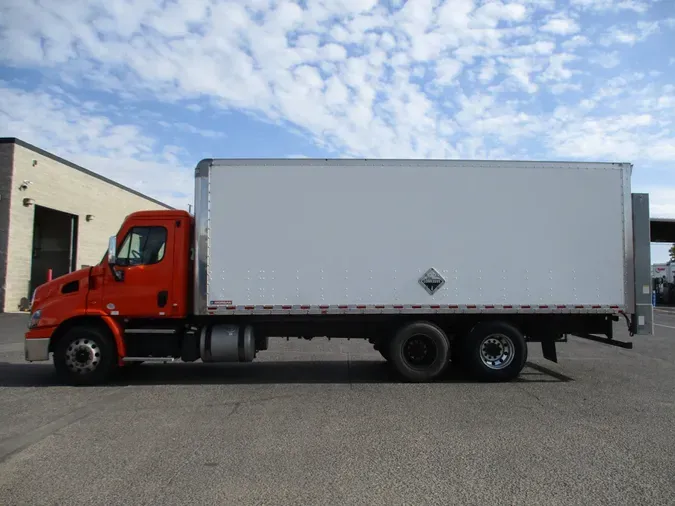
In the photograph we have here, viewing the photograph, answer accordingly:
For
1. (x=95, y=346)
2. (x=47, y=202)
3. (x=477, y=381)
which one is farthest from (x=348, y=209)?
(x=47, y=202)

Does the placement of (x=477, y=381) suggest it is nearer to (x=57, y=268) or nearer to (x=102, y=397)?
(x=102, y=397)

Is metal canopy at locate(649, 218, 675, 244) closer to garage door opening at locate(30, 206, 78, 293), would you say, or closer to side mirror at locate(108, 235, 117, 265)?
side mirror at locate(108, 235, 117, 265)

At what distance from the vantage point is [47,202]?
83.2 ft

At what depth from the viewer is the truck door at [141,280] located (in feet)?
29.3

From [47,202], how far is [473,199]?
2256 cm

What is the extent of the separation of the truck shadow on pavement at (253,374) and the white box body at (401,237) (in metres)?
1.28

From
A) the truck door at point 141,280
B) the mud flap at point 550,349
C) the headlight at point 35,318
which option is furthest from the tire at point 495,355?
the headlight at point 35,318

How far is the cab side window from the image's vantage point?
9023 mm

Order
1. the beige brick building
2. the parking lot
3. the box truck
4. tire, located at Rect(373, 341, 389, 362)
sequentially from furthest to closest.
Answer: the beige brick building → tire, located at Rect(373, 341, 389, 362) → the box truck → the parking lot

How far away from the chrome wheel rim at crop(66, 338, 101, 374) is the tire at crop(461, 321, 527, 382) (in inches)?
234

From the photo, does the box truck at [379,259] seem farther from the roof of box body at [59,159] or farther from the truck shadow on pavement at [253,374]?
the roof of box body at [59,159]

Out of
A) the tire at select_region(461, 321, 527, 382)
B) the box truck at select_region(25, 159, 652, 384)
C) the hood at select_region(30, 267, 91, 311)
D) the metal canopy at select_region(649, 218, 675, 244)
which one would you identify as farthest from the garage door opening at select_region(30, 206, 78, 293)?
the metal canopy at select_region(649, 218, 675, 244)

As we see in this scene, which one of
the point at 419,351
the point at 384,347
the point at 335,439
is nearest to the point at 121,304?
the point at 384,347

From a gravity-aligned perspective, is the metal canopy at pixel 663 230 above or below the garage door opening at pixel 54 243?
above
